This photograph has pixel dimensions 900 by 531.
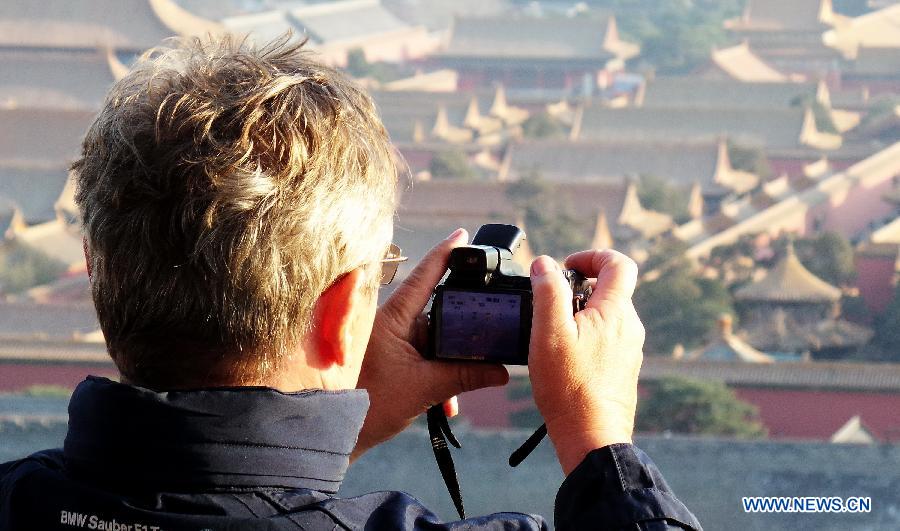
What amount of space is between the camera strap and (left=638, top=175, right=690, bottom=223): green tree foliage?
16161mm

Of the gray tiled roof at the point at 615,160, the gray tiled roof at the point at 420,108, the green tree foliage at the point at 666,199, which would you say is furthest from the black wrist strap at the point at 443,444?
the gray tiled roof at the point at 420,108

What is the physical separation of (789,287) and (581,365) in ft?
40.1

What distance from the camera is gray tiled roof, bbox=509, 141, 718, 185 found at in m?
18.2

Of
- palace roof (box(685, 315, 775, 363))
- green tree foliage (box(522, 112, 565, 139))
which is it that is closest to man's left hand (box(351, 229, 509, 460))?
palace roof (box(685, 315, 775, 363))

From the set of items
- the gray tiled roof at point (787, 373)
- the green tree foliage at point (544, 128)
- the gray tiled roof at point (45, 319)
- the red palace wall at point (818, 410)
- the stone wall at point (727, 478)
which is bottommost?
the green tree foliage at point (544, 128)

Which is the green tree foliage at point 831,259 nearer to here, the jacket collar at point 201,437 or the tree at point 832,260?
the tree at point 832,260

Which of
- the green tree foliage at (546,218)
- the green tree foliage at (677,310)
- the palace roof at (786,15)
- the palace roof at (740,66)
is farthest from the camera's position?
the palace roof at (786,15)

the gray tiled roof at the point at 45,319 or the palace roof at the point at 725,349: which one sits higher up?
the gray tiled roof at the point at 45,319

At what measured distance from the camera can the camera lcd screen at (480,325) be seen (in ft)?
2.33

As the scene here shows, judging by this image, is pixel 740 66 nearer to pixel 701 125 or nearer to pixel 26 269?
pixel 701 125

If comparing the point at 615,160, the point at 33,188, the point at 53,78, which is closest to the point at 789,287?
the point at 615,160

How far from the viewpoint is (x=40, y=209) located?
54.3ft

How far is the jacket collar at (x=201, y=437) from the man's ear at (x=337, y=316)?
0.07 ft

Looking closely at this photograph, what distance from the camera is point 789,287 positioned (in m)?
12.5
